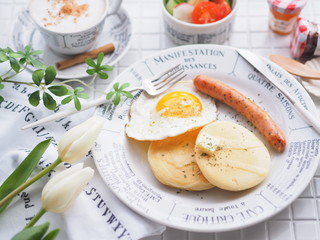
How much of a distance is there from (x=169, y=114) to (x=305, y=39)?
0.62 metres

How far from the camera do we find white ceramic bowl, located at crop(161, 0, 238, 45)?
181 centimetres

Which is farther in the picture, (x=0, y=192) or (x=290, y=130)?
(x=290, y=130)

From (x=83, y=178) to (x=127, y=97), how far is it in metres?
0.41

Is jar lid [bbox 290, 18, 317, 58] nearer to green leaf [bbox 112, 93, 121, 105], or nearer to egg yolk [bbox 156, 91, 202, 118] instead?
egg yolk [bbox 156, 91, 202, 118]

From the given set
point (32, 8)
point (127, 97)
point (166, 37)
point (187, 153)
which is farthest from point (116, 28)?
point (187, 153)

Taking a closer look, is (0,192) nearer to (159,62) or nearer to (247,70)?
(159,62)

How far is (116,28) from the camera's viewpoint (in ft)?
A: 6.70

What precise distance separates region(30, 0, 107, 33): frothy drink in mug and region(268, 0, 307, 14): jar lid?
0.69 meters

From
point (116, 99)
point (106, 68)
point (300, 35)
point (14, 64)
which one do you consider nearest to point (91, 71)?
point (106, 68)

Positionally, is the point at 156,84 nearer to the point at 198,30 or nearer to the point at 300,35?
the point at 198,30

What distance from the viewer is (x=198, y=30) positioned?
1822 millimetres

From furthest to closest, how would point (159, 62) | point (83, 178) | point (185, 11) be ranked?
point (185, 11), point (159, 62), point (83, 178)

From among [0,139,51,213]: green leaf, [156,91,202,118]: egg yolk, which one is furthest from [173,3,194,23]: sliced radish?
[0,139,51,213]: green leaf

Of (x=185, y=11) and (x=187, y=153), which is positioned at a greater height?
(x=185, y=11)
